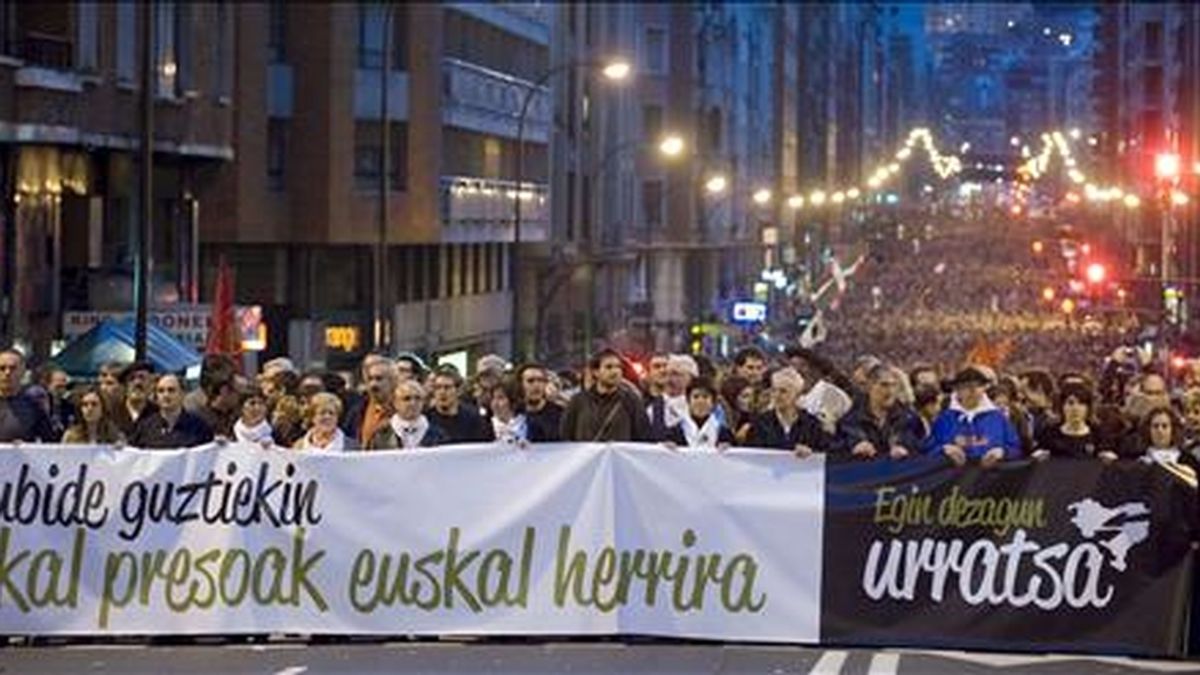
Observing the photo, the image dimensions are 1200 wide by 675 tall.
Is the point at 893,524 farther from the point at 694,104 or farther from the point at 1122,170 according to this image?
the point at 1122,170

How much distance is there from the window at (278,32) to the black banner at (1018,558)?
→ 38725mm

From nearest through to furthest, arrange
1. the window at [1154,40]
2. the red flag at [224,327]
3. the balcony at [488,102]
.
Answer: the red flag at [224,327] → the balcony at [488,102] → the window at [1154,40]

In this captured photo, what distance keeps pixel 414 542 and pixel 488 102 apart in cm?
4792

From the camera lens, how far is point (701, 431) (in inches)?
603

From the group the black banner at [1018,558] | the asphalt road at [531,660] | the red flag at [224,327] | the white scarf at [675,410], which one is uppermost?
the red flag at [224,327]

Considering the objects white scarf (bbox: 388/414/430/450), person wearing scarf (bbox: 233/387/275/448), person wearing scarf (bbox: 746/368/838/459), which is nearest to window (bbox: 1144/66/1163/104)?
person wearing scarf (bbox: 746/368/838/459)

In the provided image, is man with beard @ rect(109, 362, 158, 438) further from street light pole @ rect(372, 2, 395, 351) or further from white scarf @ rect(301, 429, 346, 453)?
street light pole @ rect(372, 2, 395, 351)

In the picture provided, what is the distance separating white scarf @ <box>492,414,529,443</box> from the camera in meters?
15.0

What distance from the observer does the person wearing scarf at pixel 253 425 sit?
49.9 feet

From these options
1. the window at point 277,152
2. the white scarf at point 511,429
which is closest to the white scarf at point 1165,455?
the white scarf at point 511,429

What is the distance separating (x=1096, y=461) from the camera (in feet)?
46.4

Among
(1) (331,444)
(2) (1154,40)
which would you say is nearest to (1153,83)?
(2) (1154,40)

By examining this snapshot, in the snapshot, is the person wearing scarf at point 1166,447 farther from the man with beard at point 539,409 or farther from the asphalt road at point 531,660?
the man with beard at point 539,409

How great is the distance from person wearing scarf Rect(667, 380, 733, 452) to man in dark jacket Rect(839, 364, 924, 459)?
738 millimetres
